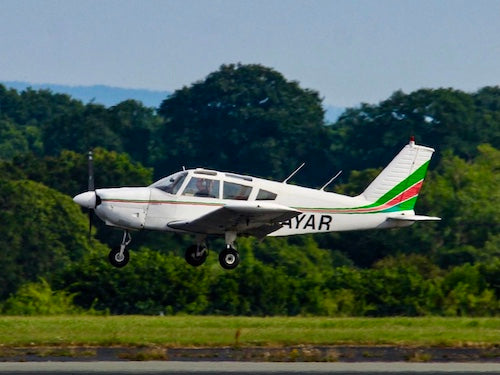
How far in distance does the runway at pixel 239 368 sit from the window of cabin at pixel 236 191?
7147mm

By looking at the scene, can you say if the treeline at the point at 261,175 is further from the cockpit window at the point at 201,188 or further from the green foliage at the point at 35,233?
the cockpit window at the point at 201,188

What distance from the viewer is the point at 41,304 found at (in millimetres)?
39812

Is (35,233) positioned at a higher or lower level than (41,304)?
higher

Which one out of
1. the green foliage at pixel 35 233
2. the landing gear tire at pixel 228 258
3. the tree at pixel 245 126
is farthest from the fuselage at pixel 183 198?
the tree at pixel 245 126

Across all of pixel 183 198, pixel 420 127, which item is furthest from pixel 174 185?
pixel 420 127

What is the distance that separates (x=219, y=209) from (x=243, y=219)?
963 mm

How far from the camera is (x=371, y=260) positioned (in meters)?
67.9

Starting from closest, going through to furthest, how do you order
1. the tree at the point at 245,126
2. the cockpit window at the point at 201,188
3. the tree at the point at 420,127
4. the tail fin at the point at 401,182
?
the cockpit window at the point at 201,188, the tail fin at the point at 401,182, the tree at the point at 245,126, the tree at the point at 420,127

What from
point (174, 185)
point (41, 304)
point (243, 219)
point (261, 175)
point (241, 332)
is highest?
point (261, 175)

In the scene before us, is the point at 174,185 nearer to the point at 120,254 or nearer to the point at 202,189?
the point at 202,189

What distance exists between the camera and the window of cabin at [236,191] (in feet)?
95.1

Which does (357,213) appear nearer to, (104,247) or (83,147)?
(104,247)

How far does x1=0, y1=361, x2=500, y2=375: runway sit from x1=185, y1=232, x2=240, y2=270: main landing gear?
739 cm

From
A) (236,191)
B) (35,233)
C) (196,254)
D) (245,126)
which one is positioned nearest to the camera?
(236,191)
